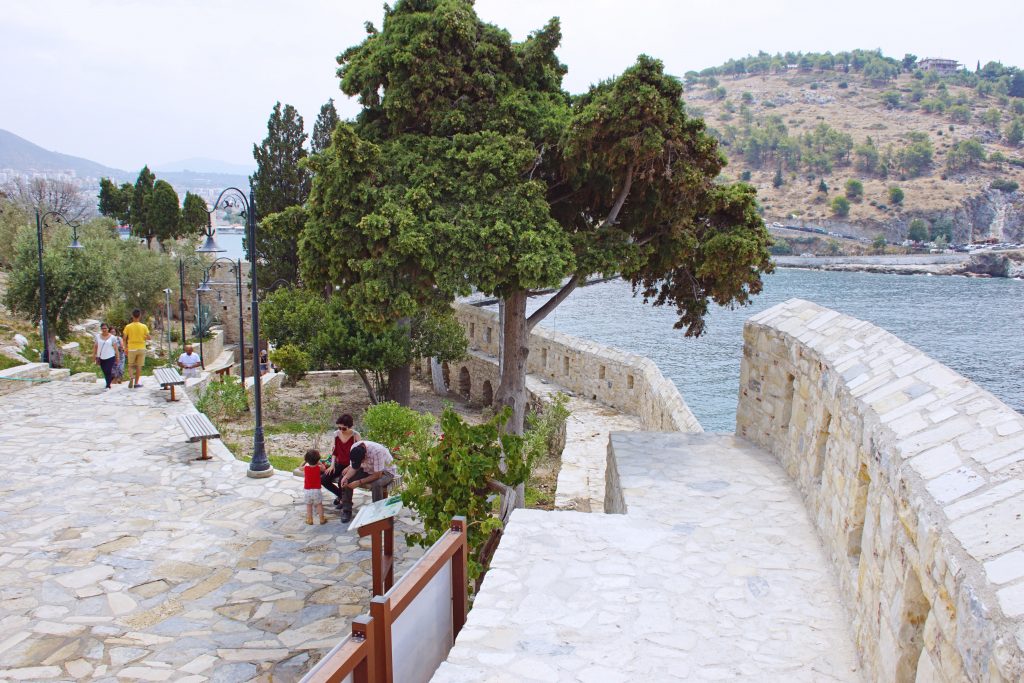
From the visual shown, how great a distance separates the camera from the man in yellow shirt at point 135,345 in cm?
1390

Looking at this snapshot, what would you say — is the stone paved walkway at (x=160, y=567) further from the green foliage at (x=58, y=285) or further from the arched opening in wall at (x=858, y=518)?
the green foliage at (x=58, y=285)

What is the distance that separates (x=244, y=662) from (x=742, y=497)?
4182 millimetres

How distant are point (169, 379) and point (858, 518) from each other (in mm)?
11830

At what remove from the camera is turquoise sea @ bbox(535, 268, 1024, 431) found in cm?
3662

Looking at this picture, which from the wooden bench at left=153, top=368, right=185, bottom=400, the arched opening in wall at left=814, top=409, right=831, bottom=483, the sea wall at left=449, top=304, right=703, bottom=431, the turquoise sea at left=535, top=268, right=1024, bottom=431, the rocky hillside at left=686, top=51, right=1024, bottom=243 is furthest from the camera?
the rocky hillside at left=686, top=51, right=1024, bottom=243

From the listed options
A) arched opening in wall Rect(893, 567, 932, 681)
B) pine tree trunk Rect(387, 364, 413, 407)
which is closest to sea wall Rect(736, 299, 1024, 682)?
arched opening in wall Rect(893, 567, 932, 681)

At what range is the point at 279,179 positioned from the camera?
101 ft

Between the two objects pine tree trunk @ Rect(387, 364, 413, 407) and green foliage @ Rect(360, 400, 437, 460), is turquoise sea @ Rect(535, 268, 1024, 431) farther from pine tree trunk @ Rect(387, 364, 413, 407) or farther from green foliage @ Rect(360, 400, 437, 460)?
green foliage @ Rect(360, 400, 437, 460)

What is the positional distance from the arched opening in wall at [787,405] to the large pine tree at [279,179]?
25423 mm

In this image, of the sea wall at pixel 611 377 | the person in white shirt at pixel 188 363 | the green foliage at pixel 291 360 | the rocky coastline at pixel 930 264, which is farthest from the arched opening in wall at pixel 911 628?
the rocky coastline at pixel 930 264

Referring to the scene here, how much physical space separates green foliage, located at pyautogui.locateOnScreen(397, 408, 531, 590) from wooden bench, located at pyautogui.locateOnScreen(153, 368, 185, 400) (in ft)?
27.3

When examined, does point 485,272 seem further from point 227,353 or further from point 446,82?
point 227,353

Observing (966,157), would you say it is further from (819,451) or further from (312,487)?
(312,487)

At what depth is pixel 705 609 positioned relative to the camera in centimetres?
467
